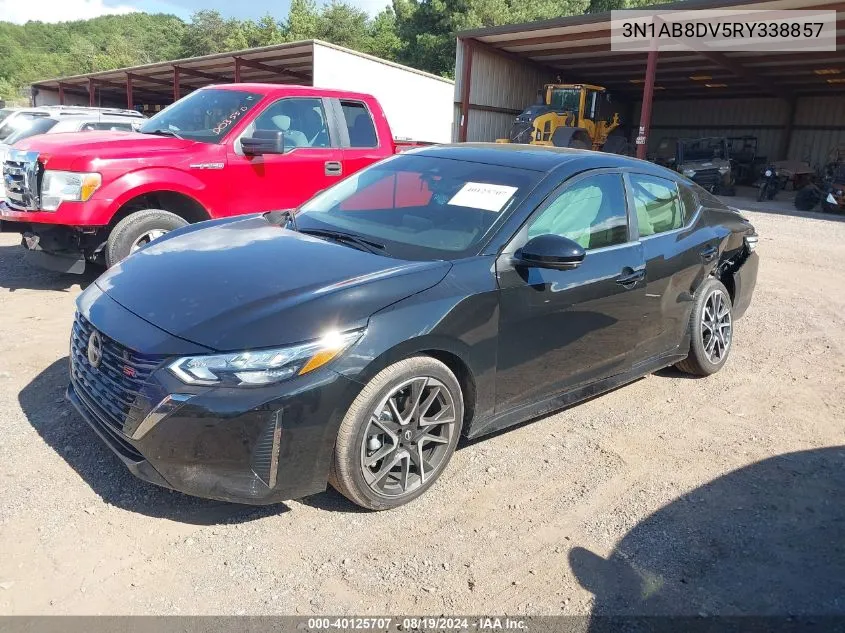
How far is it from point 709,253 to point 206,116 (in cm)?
486

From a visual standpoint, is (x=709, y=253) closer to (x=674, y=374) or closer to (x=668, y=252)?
(x=668, y=252)

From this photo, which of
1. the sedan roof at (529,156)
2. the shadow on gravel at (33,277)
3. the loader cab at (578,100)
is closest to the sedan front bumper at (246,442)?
the sedan roof at (529,156)

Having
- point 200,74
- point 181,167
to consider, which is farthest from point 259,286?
point 200,74

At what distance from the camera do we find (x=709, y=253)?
15.4 feet

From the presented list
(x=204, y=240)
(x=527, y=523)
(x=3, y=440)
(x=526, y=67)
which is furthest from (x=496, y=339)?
(x=526, y=67)

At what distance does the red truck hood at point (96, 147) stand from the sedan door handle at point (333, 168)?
1.34 metres

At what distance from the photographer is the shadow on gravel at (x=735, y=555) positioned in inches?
101

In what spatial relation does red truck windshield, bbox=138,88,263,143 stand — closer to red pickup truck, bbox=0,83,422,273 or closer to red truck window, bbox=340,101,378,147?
red pickup truck, bbox=0,83,422,273

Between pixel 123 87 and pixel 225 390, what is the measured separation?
128 ft

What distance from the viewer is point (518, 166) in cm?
373

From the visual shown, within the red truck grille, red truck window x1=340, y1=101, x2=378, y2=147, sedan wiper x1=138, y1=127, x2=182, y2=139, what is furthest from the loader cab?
the red truck grille

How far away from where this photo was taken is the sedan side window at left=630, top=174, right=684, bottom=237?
413 cm

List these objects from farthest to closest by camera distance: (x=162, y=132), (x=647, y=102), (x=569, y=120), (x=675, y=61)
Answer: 1. (x=675, y=61)
2. (x=569, y=120)
3. (x=647, y=102)
4. (x=162, y=132)

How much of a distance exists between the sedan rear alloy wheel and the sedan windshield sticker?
1057 millimetres
